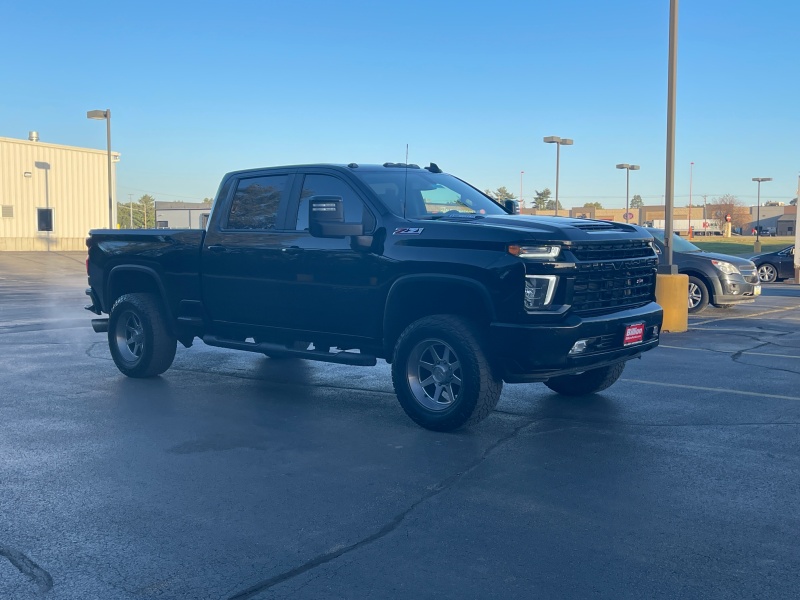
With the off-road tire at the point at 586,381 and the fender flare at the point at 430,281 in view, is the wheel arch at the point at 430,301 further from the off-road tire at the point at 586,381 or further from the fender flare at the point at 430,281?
the off-road tire at the point at 586,381

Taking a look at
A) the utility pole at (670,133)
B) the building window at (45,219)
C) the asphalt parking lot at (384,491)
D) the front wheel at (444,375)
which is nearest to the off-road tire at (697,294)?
the utility pole at (670,133)

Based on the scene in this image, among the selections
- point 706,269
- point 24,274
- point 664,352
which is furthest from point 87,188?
point 664,352

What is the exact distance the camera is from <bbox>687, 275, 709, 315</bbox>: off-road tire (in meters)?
16.0

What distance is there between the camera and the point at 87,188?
50.3 meters

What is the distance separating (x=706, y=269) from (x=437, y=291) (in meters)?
10.7

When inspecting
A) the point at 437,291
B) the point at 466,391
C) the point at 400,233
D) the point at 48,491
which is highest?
the point at 400,233

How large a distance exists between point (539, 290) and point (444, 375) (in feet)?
3.36

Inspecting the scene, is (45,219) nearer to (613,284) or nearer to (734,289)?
(734,289)

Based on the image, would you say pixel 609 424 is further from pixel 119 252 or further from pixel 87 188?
pixel 87 188


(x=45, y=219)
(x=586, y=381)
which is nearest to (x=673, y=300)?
(x=586, y=381)

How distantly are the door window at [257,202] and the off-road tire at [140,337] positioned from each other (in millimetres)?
1396

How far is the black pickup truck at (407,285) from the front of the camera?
609 centimetres

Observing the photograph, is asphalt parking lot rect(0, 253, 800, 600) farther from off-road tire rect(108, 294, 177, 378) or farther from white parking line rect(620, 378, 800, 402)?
off-road tire rect(108, 294, 177, 378)

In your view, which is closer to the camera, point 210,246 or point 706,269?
point 210,246
